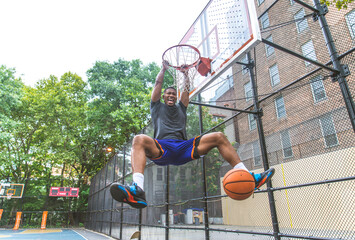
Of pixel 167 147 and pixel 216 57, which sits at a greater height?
pixel 216 57

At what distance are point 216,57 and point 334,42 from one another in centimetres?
149

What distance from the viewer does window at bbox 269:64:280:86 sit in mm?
Answer: 3747

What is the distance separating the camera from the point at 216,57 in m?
3.63

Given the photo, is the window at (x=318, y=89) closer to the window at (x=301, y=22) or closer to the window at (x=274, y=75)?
the window at (x=274, y=75)

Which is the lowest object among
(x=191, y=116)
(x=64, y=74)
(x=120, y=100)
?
(x=191, y=116)

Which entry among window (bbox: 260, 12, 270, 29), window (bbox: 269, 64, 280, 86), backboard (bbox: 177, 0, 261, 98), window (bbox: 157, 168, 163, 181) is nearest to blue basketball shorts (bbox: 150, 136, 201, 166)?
backboard (bbox: 177, 0, 261, 98)

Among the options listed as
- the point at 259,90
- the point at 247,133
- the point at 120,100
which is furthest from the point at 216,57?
the point at 120,100

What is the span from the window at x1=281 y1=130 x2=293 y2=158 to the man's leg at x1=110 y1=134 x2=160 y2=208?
1.84 meters

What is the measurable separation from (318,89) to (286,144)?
0.83 m

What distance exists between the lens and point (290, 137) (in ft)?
10.8

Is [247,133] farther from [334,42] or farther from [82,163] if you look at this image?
[82,163]

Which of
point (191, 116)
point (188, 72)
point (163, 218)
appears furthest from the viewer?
point (191, 116)

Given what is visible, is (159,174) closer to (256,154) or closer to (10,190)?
(256,154)

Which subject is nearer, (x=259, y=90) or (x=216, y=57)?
(x=216, y=57)
